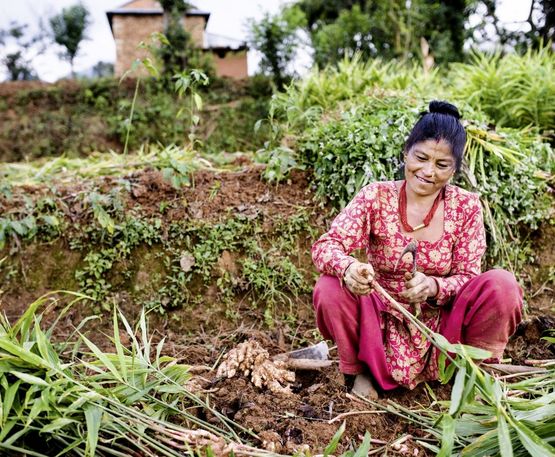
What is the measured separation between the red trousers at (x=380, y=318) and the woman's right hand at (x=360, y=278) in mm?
151

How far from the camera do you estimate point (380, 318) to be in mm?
2033

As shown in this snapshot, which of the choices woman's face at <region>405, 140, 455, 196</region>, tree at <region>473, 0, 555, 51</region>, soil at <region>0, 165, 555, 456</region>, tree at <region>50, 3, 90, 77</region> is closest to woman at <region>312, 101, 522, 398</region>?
woman's face at <region>405, 140, 455, 196</region>

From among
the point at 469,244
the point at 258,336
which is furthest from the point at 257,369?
the point at 469,244

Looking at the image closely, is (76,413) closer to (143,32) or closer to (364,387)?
(364,387)

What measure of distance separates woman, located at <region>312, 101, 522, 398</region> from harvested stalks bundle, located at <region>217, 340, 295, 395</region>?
0.24 m

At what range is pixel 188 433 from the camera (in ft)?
5.06

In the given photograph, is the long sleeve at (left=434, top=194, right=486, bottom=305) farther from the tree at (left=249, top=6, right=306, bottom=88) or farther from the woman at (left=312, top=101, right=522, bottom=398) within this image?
the tree at (left=249, top=6, right=306, bottom=88)

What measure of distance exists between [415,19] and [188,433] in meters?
10.9

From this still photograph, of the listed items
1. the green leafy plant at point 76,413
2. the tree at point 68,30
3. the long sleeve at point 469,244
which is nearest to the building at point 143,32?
the tree at point 68,30

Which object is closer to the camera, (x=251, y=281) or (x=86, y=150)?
(x=251, y=281)

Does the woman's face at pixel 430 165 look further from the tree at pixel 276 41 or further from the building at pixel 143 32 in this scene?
the building at pixel 143 32

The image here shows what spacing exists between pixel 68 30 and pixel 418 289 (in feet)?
68.8

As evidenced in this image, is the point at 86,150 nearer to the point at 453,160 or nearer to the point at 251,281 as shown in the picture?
the point at 251,281

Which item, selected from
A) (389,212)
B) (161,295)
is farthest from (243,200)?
(389,212)
